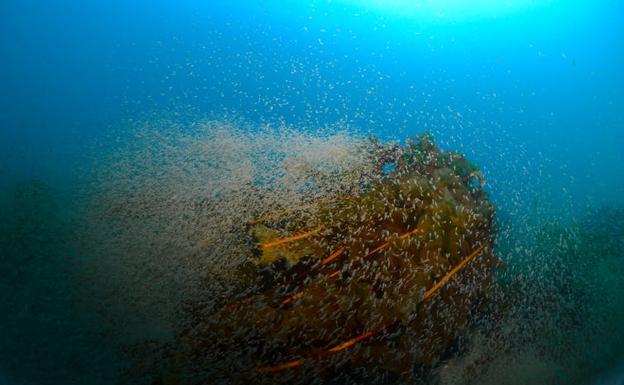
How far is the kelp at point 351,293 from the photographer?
303cm

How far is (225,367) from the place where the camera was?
118 inches

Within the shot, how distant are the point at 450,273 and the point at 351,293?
1.19m

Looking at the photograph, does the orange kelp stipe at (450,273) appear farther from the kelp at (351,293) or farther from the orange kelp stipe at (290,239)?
the orange kelp stipe at (290,239)

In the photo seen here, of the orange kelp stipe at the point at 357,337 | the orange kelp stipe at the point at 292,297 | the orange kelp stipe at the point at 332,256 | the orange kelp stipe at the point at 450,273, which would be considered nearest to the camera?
the orange kelp stipe at the point at 357,337

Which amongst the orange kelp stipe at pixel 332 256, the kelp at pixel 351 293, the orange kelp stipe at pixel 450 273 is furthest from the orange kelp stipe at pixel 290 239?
the orange kelp stipe at pixel 450 273

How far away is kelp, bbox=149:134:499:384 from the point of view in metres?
3.03

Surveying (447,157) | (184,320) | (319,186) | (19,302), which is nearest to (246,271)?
(184,320)

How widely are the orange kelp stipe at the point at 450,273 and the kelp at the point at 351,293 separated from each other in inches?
0.6

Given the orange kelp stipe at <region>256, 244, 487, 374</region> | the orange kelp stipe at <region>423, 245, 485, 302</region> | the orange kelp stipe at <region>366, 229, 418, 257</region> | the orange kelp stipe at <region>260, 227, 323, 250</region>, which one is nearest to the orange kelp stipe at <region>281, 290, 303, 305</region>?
the orange kelp stipe at <region>256, 244, 487, 374</region>

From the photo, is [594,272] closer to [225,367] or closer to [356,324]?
[356,324]

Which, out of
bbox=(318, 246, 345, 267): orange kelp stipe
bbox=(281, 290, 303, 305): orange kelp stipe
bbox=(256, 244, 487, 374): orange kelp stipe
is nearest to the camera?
bbox=(256, 244, 487, 374): orange kelp stipe

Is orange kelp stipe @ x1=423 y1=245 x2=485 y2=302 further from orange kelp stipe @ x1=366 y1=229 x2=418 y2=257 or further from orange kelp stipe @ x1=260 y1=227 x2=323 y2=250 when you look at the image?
orange kelp stipe @ x1=260 y1=227 x2=323 y2=250

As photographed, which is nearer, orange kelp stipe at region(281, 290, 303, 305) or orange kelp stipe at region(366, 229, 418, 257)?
orange kelp stipe at region(281, 290, 303, 305)

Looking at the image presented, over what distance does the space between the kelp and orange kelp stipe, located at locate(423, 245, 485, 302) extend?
14 mm
